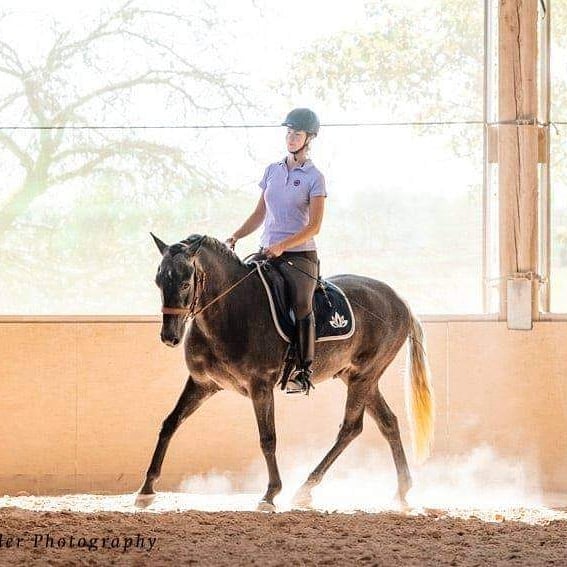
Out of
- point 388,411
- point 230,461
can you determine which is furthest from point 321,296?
point 230,461

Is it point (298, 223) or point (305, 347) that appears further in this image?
point (298, 223)

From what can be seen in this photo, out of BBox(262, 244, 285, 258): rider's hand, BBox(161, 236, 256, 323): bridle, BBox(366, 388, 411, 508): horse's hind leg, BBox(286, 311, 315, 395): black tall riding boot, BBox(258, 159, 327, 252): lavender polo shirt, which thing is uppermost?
BBox(258, 159, 327, 252): lavender polo shirt

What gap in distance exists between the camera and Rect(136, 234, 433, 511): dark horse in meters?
4.93

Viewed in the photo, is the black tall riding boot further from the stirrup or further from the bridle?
the bridle

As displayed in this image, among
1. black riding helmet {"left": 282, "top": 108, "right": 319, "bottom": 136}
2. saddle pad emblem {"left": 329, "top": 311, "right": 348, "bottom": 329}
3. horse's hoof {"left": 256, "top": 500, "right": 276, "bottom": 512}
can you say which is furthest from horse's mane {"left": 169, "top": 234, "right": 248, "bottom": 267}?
horse's hoof {"left": 256, "top": 500, "right": 276, "bottom": 512}

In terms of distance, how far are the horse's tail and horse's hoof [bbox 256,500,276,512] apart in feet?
3.61

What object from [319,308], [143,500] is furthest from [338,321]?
[143,500]

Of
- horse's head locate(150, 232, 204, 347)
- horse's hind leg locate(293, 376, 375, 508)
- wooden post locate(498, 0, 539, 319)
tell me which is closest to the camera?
horse's head locate(150, 232, 204, 347)

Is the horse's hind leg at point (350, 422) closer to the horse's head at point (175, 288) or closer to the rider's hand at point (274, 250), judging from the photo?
the rider's hand at point (274, 250)

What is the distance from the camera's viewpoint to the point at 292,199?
17.5 ft

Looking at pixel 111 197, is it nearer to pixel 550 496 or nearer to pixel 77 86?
pixel 77 86

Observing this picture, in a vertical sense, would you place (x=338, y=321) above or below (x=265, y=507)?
above

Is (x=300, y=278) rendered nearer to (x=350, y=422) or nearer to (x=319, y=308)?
(x=319, y=308)

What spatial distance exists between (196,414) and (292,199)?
1.83 metres
